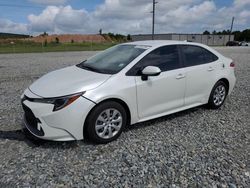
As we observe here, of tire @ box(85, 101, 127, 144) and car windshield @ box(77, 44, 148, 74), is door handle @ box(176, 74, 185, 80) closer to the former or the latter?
car windshield @ box(77, 44, 148, 74)

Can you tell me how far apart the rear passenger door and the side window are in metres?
0.22

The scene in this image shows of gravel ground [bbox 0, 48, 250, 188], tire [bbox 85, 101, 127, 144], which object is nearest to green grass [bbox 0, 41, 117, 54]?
gravel ground [bbox 0, 48, 250, 188]

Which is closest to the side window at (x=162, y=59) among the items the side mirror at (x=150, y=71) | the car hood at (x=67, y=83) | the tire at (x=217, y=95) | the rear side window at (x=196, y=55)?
the side mirror at (x=150, y=71)

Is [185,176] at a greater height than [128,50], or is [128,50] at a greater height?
[128,50]

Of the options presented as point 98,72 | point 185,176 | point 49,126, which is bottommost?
point 185,176

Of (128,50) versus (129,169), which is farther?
(128,50)

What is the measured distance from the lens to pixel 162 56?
400 centimetres

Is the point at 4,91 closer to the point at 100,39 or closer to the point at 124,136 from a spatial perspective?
the point at 124,136

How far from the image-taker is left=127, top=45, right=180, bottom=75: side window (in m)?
3.68

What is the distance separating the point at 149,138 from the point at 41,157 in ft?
5.40

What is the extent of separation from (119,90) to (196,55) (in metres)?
2.05

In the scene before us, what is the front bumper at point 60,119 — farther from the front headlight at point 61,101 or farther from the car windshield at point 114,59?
the car windshield at point 114,59

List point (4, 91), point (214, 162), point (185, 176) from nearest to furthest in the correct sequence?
1. point (185, 176)
2. point (214, 162)
3. point (4, 91)

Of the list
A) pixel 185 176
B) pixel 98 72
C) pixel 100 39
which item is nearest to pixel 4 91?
pixel 98 72
